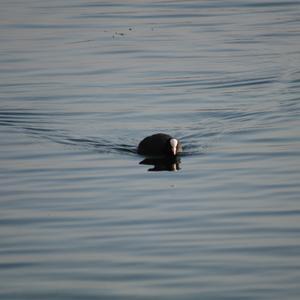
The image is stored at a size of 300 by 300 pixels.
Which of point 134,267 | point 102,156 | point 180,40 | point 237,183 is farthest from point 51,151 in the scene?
point 180,40

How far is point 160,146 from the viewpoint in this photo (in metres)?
15.5

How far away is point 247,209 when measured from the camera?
1232 cm

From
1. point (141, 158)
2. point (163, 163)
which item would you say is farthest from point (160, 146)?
point (141, 158)

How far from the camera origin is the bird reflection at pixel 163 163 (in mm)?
15047

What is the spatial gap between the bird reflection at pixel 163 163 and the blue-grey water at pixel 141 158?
204mm

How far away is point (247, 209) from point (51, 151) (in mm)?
4359

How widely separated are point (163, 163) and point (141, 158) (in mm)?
387

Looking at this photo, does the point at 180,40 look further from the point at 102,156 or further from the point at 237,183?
the point at 237,183

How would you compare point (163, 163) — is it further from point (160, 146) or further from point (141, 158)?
point (141, 158)

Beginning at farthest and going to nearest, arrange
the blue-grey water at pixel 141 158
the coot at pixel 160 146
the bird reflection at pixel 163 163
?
the coot at pixel 160 146 < the bird reflection at pixel 163 163 < the blue-grey water at pixel 141 158

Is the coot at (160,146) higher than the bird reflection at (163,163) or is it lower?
higher

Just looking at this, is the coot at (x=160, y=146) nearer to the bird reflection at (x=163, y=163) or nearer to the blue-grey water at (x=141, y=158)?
the bird reflection at (x=163, y=163)

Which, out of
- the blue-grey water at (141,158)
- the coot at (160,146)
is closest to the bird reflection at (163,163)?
the coot at (160,146)

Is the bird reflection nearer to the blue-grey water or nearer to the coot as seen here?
the coot
